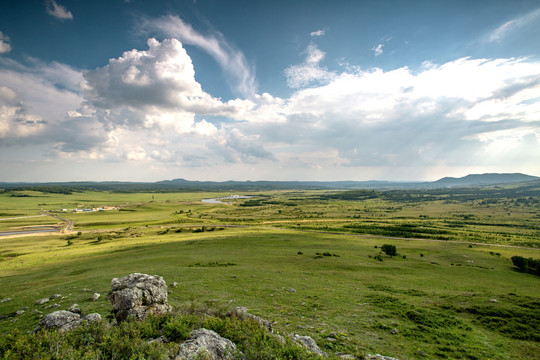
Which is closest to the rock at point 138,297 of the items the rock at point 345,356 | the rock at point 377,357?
the rock at point 345,356

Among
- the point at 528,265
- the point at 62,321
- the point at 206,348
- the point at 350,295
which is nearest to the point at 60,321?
the point at 62,321

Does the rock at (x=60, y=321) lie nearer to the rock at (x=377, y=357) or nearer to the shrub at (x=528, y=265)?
the rock at (x=377, y=357)

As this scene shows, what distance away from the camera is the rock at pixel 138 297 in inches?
523

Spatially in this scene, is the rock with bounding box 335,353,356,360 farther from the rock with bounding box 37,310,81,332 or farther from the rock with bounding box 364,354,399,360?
the rock with bounding box 37,310,81,332

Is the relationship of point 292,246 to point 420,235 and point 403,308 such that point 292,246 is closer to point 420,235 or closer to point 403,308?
point 403,308

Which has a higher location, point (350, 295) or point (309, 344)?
point (309, 344)

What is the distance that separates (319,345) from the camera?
13727 millimetres

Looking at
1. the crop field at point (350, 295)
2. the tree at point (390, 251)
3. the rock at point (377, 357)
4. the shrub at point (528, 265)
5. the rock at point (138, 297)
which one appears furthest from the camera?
the tree at point (390, 251)

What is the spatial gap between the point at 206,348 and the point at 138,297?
20.6 feet

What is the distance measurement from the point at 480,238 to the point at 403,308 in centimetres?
8384

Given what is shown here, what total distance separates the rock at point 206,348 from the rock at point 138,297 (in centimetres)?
450

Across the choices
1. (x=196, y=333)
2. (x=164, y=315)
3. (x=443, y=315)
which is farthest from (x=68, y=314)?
(x=443, y=315)

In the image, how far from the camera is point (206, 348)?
1018 cm

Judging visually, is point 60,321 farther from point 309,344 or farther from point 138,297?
point 309,344
